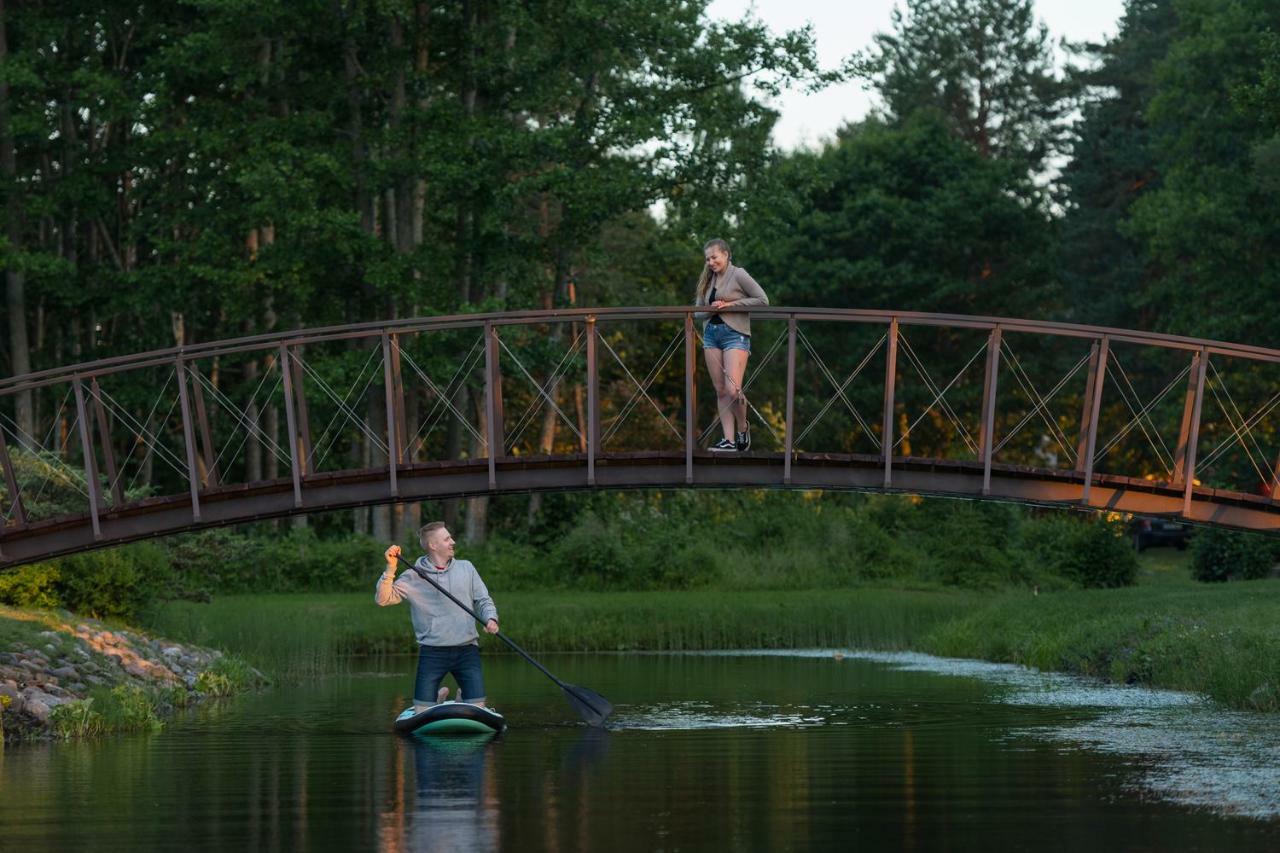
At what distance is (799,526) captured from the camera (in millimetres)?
49031

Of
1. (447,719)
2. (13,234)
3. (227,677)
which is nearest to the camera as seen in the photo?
(447,719)

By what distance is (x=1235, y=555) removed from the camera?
46.8 metres

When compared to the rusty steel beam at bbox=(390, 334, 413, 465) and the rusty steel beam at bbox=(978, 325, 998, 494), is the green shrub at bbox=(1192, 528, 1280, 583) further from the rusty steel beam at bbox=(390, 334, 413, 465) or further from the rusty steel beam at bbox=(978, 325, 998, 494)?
the rusty steel beam at bbox=(978, 325, 998, 494)

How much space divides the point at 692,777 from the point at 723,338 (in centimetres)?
804

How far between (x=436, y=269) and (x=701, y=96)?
290 inches

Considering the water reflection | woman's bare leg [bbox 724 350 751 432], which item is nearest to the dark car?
woman's bare leg [bbox 724 350 751 432]

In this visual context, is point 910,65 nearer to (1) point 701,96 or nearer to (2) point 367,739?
(1) point 701,96

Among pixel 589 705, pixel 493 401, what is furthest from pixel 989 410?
pixel 589 705

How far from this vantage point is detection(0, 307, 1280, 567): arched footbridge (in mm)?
23266

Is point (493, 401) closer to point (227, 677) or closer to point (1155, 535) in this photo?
point (227, 677)

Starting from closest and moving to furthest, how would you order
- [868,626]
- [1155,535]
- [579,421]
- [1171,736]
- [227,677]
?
[1171,736], [227,677], [868,626], [579,421], [1155,535]

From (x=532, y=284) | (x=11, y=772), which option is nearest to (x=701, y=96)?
(x=532, y=284)

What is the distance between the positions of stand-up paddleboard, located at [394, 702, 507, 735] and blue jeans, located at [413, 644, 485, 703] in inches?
11.5

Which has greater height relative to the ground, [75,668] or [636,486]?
[636,486]
